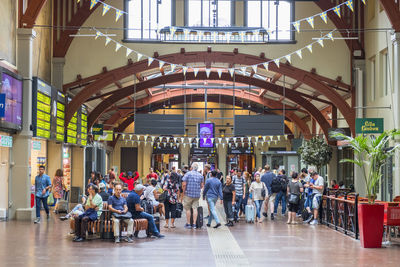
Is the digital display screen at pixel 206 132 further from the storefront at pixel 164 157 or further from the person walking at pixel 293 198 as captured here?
the storefront at pixel 164 157

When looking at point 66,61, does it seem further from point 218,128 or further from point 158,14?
point 218,128

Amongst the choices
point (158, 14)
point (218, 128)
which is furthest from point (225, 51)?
point (218, 128)

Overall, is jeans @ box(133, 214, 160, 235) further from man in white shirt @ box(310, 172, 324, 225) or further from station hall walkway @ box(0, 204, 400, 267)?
man in white shirt @ box(310, 172, 324, 225)

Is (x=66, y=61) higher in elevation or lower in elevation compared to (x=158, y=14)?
lower

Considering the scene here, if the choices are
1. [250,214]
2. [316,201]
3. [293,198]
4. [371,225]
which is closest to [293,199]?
[293,198]

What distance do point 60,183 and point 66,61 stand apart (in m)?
5.46

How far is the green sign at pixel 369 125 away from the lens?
18578 mm

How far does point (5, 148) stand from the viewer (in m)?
16.5

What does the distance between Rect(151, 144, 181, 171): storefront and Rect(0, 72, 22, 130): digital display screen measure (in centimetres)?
2506

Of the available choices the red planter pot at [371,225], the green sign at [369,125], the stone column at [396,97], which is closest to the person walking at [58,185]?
the green sign at [369,125]

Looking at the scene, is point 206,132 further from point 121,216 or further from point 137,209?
point 121,216

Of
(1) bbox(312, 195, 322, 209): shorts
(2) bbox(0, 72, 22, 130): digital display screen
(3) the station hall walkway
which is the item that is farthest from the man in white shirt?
(2) bbox(0, 72, 22, 130): digital display screen

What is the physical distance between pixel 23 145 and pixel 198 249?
765 cm

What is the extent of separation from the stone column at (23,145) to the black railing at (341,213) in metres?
7.84
